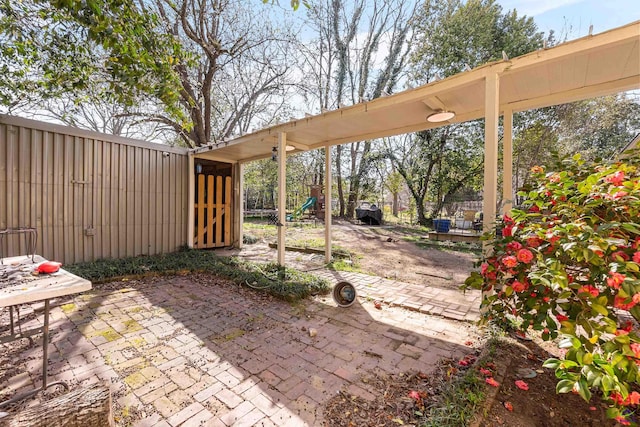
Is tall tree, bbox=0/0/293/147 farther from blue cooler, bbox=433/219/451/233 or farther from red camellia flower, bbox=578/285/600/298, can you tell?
blue cooler, bbox=433/219/451/233

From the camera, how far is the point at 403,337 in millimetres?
2746

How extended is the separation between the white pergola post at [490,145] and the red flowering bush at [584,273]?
81 cm

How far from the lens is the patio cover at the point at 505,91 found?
2383 mm

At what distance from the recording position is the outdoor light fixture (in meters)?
3.57

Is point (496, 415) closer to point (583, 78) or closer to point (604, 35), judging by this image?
point (604, 35)

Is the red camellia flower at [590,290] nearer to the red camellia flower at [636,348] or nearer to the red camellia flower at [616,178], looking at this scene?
the red camellia flower at [636,348]

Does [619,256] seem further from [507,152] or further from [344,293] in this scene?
[344,293]

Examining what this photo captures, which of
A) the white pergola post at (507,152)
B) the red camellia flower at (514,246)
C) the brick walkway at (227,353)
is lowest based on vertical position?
the brick walkway at (227,353)

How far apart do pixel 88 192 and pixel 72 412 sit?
→ 4956 millimetres

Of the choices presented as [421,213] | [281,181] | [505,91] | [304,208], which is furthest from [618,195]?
[304,208]

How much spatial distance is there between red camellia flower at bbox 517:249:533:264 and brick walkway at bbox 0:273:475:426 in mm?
1220

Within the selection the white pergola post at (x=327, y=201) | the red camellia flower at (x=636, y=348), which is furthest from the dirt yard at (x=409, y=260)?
the red camellia flower at (x=636, y=348)

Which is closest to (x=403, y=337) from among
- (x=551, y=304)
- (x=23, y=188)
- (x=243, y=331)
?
A: (x=551, y=304)

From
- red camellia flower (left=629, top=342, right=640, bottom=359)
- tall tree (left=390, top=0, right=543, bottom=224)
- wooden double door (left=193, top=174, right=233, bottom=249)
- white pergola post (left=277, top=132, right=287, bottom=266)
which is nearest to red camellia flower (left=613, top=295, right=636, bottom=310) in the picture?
red camellia flower (left=629, top=342, right=640, bottom=359)
